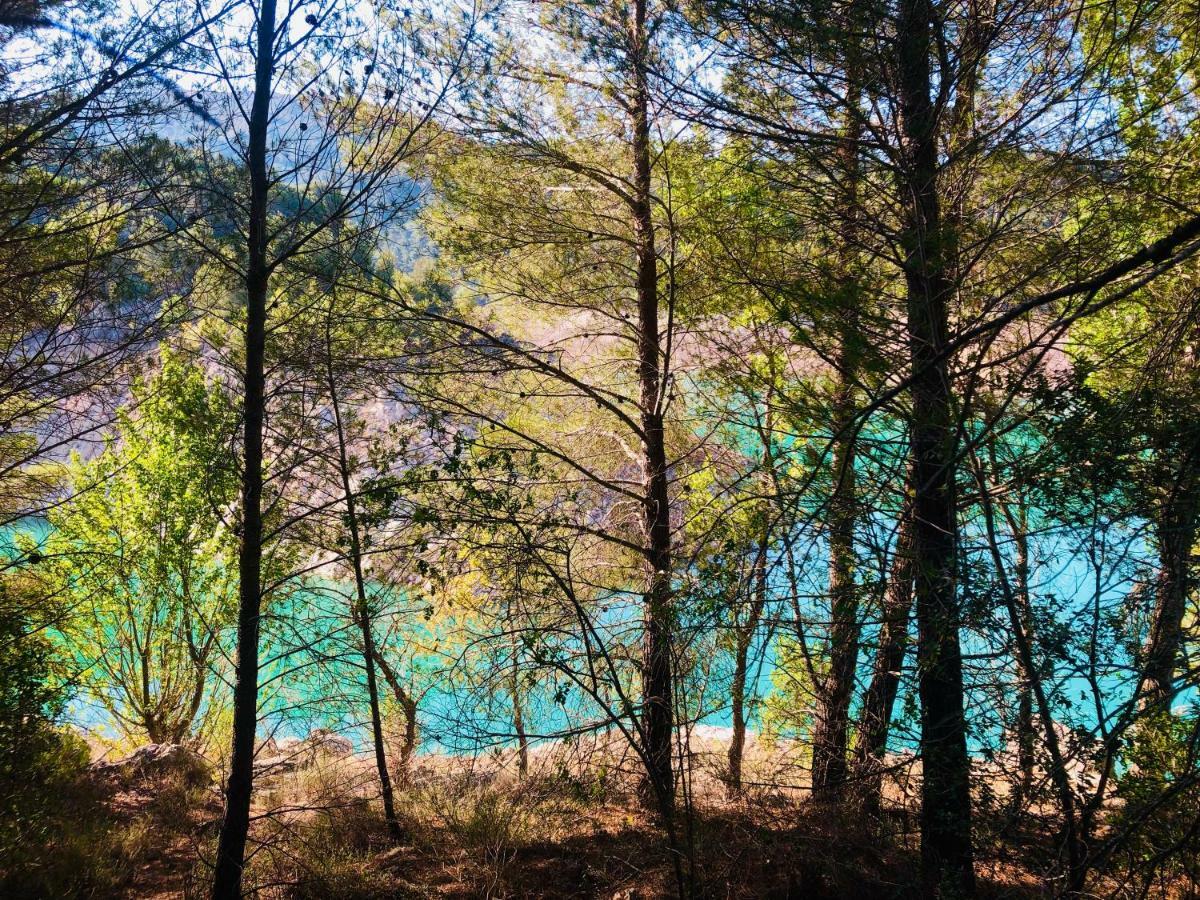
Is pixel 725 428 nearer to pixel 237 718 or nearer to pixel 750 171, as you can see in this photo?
pixel 750 171

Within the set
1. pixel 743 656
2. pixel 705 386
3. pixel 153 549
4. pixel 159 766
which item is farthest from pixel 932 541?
pixel 153 549

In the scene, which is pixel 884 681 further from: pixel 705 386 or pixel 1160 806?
pixel 705 386

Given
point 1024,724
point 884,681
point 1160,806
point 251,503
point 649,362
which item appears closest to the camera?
point 1160,806

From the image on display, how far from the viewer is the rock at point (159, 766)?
8.59 metres

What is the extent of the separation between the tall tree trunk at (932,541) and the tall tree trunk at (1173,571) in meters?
1.01

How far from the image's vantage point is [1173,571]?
3.95 meters

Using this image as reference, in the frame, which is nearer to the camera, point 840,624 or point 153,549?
point 840,624

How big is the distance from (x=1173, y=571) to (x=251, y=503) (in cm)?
555

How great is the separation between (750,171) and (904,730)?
4.05 metres

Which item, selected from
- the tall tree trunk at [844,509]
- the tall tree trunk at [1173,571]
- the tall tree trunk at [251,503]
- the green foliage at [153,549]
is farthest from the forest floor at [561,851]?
the green foliage at [153,549]

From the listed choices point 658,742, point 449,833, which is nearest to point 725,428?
point 658,742

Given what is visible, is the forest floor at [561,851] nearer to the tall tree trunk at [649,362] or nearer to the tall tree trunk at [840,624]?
the tall tree trunk at [840,624]

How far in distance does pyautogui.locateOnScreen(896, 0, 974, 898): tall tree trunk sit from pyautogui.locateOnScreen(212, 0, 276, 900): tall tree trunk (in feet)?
13.6

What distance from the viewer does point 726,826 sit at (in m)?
6.44
